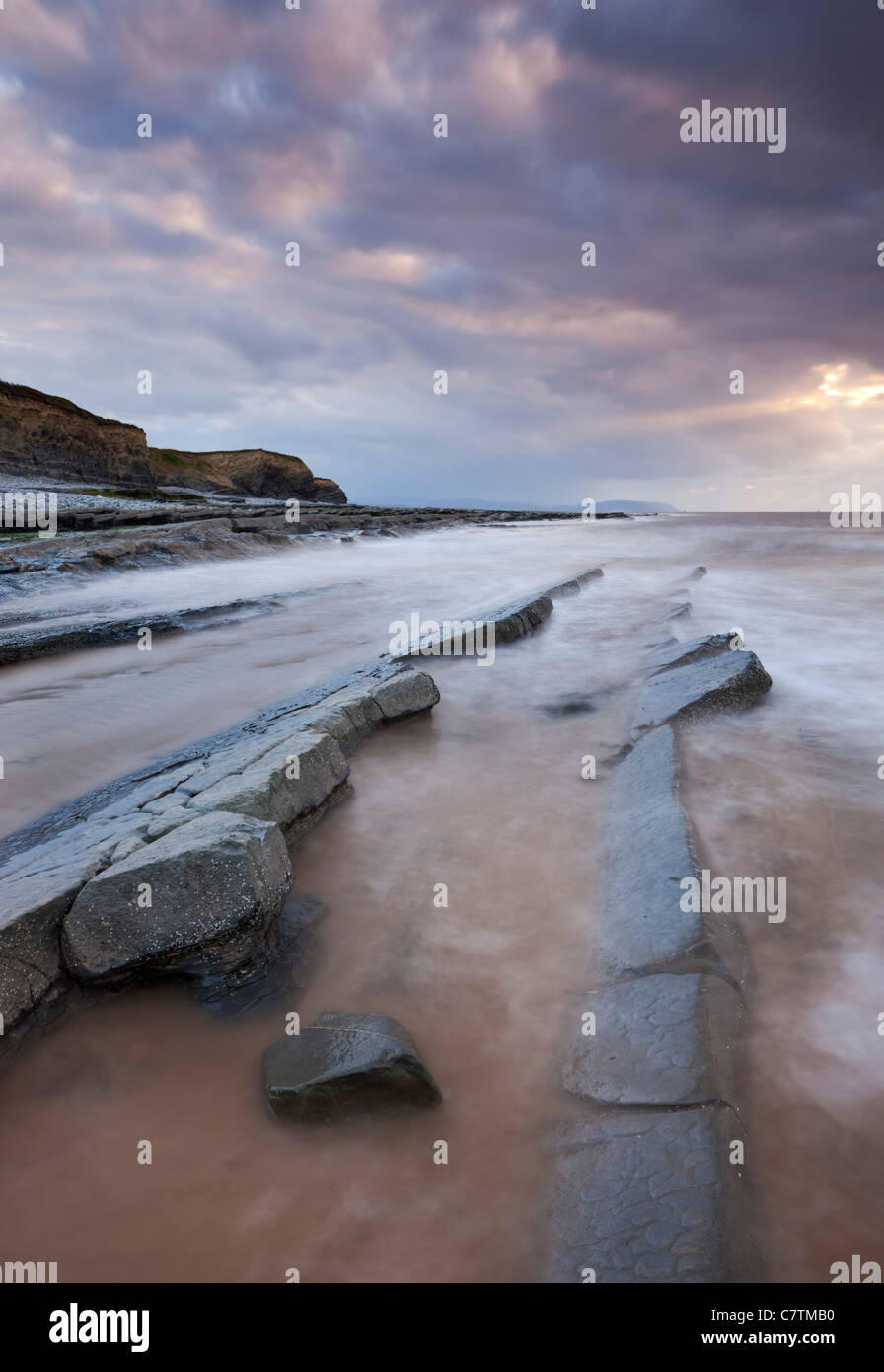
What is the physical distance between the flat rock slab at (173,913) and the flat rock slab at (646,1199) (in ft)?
4.07

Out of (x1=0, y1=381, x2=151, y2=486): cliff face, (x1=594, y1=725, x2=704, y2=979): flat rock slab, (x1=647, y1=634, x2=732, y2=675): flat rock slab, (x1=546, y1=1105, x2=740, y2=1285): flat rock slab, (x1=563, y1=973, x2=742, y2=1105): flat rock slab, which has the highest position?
(x1=0, y1=381, x2=151, y2=486): cliff face

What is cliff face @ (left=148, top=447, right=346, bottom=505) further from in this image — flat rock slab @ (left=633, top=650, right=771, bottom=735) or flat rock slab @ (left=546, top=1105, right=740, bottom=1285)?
flat rock slab @ (left=546, top=1105, right=740, bottom=1285)

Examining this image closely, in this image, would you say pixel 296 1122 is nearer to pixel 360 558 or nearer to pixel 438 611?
pixel 438 611

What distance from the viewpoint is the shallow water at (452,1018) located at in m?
1.67

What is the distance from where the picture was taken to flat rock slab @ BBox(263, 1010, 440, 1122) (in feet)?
6.34

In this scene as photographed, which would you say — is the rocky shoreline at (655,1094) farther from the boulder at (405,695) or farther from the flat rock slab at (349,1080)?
the boulder at (405,695)

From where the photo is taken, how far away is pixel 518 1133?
192cm

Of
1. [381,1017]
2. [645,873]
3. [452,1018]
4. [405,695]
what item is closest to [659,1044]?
[452,1018]

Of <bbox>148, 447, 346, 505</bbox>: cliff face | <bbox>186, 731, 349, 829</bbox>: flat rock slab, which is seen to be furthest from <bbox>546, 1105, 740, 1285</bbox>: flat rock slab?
<bbox>148, 447, 346, 505</bbox>: cliff face

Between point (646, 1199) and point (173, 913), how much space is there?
1.64 metres

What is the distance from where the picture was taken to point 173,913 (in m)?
2.30

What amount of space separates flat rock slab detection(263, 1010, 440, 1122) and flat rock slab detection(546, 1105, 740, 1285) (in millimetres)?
445

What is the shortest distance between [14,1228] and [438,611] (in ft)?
30.2

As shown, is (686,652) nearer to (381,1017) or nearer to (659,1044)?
(659,1044)
